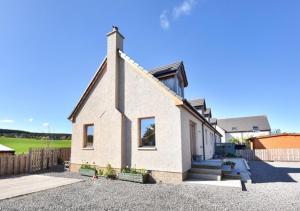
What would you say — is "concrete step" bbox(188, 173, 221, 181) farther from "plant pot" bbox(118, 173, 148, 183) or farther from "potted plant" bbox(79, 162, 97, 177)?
"potted plant" bbox(79, 162, 97, 177)

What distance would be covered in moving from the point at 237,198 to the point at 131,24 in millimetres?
11411

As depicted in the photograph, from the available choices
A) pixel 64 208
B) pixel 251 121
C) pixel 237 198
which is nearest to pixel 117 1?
pixel 64 208

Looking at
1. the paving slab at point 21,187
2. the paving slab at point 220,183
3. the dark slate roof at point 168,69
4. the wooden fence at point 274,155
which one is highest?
the dark slate roof at point 168,69

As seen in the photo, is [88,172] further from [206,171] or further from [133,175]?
[206,171]

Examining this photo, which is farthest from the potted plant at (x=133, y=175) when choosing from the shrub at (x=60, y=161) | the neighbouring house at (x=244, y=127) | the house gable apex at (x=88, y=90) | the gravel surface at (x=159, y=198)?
the neighbouring house at (x=244, y=127)

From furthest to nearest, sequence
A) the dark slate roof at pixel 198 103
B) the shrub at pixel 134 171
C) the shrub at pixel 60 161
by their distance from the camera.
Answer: the dark slate roof at pixel 198 103 < the shrub at pixel 60 161 < the shrub at pixel 134 171

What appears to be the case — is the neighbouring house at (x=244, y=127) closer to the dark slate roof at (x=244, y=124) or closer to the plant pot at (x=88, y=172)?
the dark slate roof at (x=244, y=124)

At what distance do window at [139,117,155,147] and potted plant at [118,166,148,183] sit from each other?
1.48 metres

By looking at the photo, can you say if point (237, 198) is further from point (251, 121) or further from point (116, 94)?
point (251, 121)

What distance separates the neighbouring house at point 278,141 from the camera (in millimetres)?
26703

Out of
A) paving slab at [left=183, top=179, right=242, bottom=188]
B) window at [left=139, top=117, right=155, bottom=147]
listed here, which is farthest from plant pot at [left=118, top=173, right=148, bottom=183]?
paving slab at [left=183, top=179, right=242, bottom=188]

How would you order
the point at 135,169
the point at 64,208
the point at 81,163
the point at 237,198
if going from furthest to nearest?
the point at 81,163 → the point at 135,169 → the point at 237,198 → the point at 64,208

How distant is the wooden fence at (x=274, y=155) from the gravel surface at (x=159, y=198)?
16673 mm

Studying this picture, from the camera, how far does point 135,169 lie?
10.5 metres
